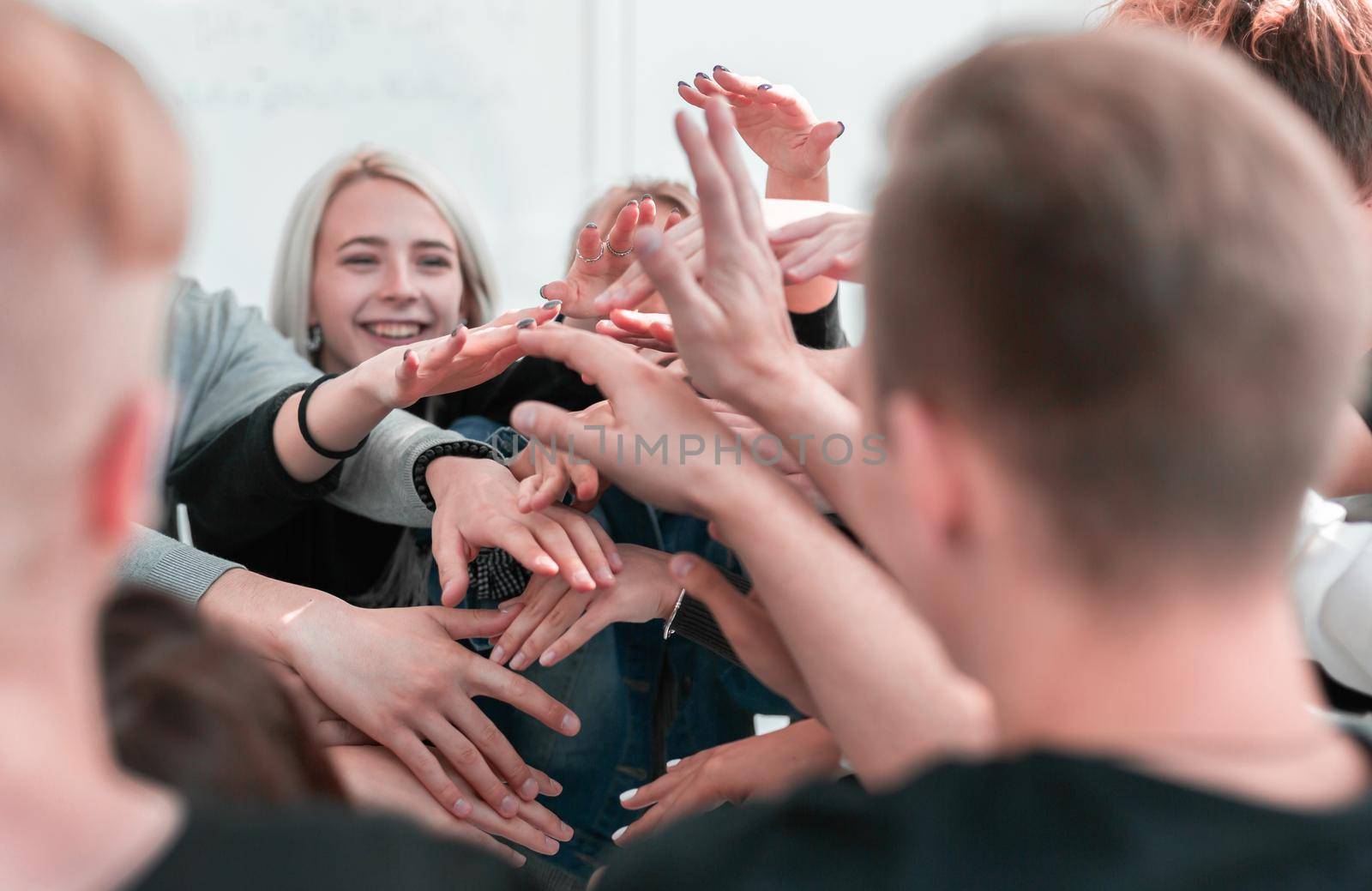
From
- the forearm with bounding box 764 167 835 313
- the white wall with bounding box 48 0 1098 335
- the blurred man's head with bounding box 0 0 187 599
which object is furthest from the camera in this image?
the white wall with bounding box 48 0 1098 335

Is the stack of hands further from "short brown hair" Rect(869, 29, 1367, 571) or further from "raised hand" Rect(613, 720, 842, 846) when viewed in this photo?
"short brown hair" Rect(869, 29, 1367, 571)

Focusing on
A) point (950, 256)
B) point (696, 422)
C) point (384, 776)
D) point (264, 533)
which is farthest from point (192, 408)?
point (950, 256)

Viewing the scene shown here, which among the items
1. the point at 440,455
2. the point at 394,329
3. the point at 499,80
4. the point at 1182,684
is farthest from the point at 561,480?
the point at 499,80

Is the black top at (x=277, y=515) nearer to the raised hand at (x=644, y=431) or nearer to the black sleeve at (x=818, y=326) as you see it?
the black sleeve at (x=818, y=326)

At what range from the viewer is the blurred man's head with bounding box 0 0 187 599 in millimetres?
354

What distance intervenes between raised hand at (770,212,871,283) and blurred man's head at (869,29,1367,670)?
369mm

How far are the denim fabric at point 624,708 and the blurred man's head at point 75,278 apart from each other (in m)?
0.61

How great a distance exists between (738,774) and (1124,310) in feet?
1.71

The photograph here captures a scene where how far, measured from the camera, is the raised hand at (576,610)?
2.94 ft

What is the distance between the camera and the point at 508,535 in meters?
0.88

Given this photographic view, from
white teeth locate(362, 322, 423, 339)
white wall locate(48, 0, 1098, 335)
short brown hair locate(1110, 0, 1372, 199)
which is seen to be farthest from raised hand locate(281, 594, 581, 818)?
white wall locate(48, 0, 1098, 335)

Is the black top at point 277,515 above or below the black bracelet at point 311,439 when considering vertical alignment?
below

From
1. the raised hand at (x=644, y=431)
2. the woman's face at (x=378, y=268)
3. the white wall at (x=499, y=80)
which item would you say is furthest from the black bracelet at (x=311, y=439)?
the white wall at (x=499, y=80)

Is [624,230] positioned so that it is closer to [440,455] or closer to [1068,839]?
[440,455]
